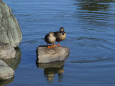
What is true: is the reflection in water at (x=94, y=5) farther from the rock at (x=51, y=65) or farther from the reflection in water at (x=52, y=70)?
the reflection in water at (x=52, y=70)

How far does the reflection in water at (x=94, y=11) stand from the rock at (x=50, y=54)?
23.2 ft

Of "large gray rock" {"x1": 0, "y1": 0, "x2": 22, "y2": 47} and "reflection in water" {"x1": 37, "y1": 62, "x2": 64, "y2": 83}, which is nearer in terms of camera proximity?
"reflection in water" {"x1": 37, "y1": 62, "x2": 64, "y2": 83}

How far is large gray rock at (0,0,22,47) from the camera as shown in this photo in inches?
484

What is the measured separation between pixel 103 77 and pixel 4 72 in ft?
11.4

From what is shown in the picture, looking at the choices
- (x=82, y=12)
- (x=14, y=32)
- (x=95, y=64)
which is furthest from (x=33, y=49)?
(x=82, y=12)

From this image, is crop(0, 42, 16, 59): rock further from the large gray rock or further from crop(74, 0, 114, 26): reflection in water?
crop(74, 0, 114, 26): reflection in water

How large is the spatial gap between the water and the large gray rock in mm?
622

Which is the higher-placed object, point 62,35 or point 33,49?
point 62,35

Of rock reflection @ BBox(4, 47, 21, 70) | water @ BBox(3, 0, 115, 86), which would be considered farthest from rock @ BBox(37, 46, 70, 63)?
rock reflection @ BBox(4, 47, 21, 70)

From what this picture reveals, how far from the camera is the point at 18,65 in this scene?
34.8 feet

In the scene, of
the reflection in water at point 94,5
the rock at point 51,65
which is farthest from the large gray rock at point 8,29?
the reflection in water at point 94,5

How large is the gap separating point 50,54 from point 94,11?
12337 mm

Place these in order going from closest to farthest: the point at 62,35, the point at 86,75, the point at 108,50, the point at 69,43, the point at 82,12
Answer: the point at 86,75 < the point at 62,35 < the point at 108,50 < the point at 69,43 < the point at 82,12

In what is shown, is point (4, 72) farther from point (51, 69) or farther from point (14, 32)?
point (14, 32)
